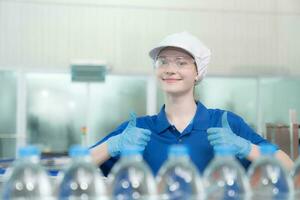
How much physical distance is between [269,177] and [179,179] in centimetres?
18

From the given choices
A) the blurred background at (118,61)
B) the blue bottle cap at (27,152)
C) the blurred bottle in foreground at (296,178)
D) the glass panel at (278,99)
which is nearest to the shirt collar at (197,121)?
the blurred bottle in foreground at (296,178)

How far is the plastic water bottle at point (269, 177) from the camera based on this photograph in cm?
88

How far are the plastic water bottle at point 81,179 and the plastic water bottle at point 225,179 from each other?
0.20 meters

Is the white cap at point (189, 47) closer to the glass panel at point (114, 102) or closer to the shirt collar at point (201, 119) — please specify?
the shirt collar at point (201, 119)

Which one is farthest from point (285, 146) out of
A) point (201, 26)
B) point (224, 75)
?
point (201, 26)

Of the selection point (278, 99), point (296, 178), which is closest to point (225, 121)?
point (296, 178)

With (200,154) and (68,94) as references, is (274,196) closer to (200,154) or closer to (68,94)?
(200,154)

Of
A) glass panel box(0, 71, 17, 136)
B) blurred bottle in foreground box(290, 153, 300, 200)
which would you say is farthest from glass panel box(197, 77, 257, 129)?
blurred bottle in foreground box(290, 153, 300, 200)

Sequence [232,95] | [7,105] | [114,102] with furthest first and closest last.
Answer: [232,95]
[114,102]
[7,105]

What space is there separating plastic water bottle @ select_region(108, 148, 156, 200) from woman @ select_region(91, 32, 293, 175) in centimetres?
52

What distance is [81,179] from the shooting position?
88 centimetres

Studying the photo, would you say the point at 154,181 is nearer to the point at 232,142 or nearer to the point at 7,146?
the point at 232,142

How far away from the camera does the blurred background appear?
19.1ft

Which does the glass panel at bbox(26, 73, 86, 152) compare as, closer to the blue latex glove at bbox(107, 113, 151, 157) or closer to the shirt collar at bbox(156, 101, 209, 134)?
the shirt collar at bbox(156, 101, 209, 134)
